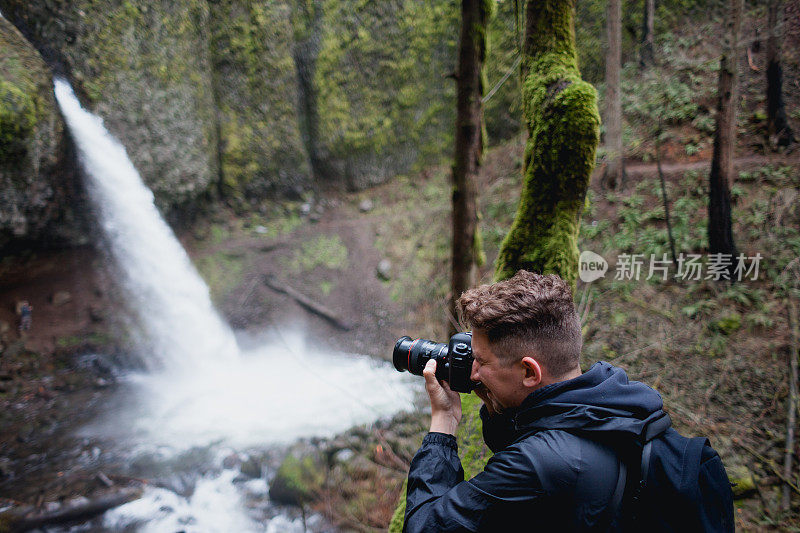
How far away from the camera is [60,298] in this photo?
27.1 ft

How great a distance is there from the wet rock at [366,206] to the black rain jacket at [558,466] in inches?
412

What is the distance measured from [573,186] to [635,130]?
832cm

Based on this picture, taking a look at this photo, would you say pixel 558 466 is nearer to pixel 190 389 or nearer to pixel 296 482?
pixel 296 482

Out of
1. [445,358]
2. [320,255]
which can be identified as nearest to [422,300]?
[320,255]

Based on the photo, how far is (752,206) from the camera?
6953 millimetres

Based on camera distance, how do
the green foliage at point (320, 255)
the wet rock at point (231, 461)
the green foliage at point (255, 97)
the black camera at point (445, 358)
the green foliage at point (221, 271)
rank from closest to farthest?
the black camera at point (445, 358) < the wet rock at point (231, 461) < the green foliage at point (221, 271) < the green foliage at point (320, 255) < the green foliage at point (255, 97)

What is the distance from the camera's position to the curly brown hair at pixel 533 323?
141cm

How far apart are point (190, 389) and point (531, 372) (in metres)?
7.83

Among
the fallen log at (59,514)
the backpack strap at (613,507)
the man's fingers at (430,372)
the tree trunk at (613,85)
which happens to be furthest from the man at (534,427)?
the tree trunk at (613,85)

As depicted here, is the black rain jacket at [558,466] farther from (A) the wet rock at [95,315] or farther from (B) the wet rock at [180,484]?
(A) the wet rock at [95,315]

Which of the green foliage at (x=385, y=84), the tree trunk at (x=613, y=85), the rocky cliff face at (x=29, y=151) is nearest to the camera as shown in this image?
the rocky cliff face at (x=29, y=151)

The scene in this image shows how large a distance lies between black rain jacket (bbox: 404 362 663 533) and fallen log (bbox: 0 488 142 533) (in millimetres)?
5197

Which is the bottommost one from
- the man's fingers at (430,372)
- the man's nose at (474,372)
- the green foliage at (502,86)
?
the man's fingers at (430,372)

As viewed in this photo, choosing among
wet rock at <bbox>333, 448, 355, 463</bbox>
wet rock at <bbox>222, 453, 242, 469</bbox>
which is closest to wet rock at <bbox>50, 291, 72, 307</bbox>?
wet rock at <bbox>222, 453, 242, 469</bbox>
